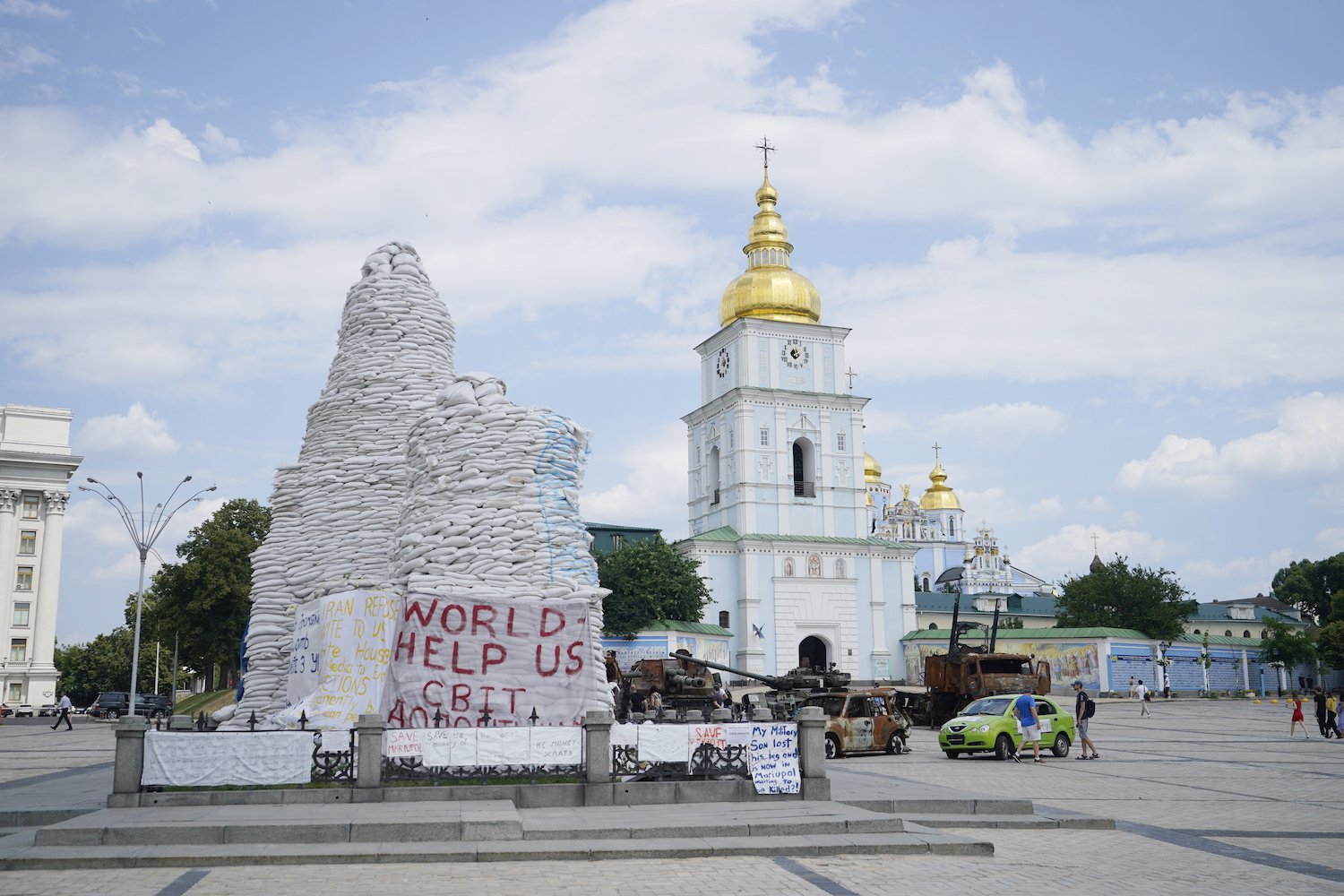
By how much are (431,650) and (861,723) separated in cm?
1222

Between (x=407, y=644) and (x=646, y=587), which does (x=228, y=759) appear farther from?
(x=646, y=587)

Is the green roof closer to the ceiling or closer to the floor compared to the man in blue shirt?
closer to the ceiling

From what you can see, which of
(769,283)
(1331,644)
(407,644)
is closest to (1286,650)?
(1331,644)

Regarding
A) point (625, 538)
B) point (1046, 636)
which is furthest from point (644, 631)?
point (1046, 636)

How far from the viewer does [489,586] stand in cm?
1619

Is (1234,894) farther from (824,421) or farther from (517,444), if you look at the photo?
(824,421)

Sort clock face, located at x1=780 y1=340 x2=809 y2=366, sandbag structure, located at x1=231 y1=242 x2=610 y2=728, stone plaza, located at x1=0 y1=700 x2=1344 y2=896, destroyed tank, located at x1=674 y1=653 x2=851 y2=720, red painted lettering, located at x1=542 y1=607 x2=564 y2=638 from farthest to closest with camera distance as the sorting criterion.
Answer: clock face, located at x1=780 y1=340 x2=809 y2=366, destroyed tank, located at x1=674 y1=653 x2=851 y2=720, sandbag structure, located at x1=231 y1=242 x2=610 y2=728, red painted lettering, located at x1=542 y1=607 x2=564 y2=638, stone plaza, located at x1=0 y1=700 x2=1344 y2=896

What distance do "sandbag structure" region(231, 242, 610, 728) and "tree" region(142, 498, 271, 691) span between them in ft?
99.9

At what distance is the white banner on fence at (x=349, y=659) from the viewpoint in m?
16.2

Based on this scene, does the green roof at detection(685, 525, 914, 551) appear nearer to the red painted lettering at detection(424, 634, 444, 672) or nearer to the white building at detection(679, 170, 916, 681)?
the white building at detection(679, 170, 916, 681)

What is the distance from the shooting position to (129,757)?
547 inches

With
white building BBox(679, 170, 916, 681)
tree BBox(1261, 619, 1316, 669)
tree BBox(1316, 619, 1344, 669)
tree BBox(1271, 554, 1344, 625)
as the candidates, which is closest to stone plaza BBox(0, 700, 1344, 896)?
white building BBox(679, 170, 916, 681)

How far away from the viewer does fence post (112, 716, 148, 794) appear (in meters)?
13.9

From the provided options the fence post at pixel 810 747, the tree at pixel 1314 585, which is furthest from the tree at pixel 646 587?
the tree at pixel 1314 585
